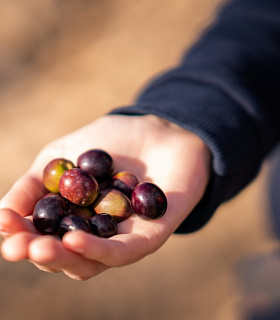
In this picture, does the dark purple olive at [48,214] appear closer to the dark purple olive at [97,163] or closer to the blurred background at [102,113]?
the dark purple olive at [97,163]

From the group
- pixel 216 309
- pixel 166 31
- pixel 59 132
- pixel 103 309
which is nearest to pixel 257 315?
pixel 216 309

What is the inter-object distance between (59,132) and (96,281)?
2.07m

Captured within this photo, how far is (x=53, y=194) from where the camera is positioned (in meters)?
Result: 2.08

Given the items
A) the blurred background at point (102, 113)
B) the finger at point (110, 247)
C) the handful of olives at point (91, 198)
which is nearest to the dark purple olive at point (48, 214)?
the handful of olives at point (91, 198)

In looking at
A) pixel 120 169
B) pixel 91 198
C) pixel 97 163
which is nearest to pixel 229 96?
pixel 120 169

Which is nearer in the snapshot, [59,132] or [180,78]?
[180,78]

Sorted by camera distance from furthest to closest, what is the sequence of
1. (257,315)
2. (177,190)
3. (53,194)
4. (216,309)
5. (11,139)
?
(11,139)
(216,309)
(257,315)
(177,190)
(53,194)

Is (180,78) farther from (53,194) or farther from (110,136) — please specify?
(53,194)

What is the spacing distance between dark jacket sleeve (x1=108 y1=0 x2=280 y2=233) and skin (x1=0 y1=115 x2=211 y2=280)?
0.11 m

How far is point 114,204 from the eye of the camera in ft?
6.92

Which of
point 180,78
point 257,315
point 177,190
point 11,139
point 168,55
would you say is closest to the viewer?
point 177,190

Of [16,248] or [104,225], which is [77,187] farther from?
[16,248]

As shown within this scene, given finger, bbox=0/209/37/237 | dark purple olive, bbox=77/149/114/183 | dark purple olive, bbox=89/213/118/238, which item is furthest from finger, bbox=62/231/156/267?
dark purple olive, bbox=77/149/114/183

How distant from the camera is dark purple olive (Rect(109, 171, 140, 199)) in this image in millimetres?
2221
